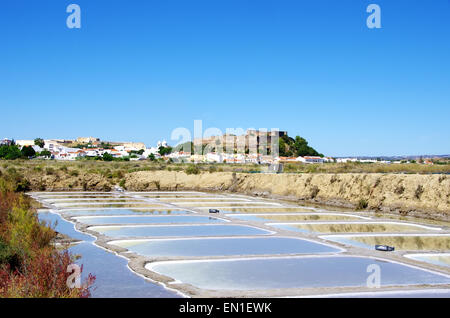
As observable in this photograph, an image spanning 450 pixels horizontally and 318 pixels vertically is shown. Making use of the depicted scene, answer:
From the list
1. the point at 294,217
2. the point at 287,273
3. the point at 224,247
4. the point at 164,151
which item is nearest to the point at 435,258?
the point at 287,273

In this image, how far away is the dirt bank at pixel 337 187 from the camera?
22875 millimetres

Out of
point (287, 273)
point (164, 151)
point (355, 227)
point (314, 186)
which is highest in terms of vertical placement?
point (164, 151)

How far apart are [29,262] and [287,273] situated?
480cm

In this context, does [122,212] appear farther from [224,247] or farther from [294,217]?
[224,247]

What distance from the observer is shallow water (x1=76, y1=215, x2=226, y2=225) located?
17562mm

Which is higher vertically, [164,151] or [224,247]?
[164,151]

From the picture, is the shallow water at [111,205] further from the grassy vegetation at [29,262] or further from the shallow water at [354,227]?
the shallow water at [354,227]

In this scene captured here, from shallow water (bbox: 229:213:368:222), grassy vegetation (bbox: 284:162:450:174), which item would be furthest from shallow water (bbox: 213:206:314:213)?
grassy vegetation (bbox: 284:162:450:174)

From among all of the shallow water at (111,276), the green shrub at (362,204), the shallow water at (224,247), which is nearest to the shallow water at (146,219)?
the shallow water at (224,247)

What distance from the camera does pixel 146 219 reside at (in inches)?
732

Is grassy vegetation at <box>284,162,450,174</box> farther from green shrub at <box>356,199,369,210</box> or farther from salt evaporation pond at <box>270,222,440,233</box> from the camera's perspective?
salt evaporation pond at <box>270,222,440,233</box>

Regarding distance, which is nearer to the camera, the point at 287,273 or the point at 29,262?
the point at 29,262

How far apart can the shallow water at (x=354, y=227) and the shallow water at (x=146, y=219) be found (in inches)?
121
